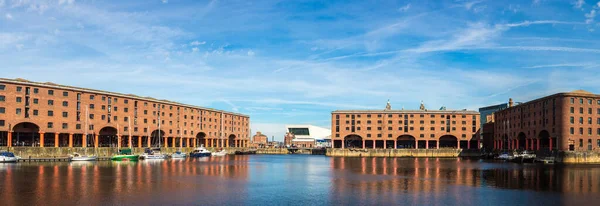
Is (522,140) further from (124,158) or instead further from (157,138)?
(124,158)

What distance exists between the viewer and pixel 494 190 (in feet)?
173

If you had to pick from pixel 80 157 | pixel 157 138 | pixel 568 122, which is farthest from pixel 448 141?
pixel 80 157

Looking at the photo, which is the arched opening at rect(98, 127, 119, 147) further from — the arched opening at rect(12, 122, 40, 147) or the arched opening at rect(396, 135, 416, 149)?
the arched opening at rect(396, 135, 416, 149)

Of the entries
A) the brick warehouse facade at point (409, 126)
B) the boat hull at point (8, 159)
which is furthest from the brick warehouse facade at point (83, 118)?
the brick warehouse facade at point (409, 126)

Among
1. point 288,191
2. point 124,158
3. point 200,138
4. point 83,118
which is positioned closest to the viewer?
point 288,191

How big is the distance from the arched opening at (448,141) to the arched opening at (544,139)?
160 feet

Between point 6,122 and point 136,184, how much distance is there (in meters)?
66.6

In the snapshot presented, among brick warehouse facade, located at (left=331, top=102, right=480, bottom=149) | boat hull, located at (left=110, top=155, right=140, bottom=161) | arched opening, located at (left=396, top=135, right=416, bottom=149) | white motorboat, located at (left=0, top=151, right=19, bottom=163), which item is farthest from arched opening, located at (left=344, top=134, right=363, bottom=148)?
white motorboat, located at (left=0, top=151, right=19, bottom=163)

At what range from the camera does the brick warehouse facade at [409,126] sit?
568ft

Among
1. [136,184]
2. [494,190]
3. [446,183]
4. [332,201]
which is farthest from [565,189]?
[136,184]

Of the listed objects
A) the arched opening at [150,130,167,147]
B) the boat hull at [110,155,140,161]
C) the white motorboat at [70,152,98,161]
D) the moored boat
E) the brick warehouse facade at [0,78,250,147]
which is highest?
the brick warehouse facade at [0,78,250,147]

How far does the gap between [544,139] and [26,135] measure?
416 feet

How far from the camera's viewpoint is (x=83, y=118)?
393 feet

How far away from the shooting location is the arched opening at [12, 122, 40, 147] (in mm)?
112000
